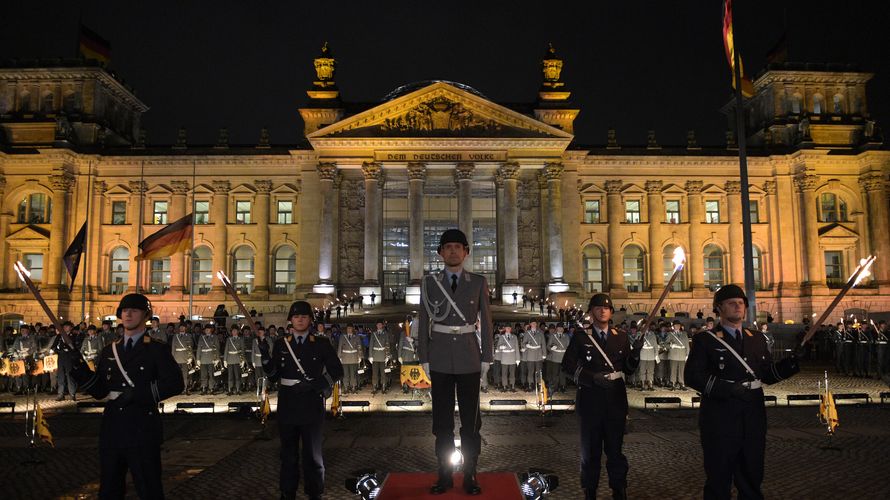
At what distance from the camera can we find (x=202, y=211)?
5250 cm

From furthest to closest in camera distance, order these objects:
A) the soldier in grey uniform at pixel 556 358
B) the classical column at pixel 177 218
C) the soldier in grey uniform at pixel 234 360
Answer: the classical column at pixel 177 218, the soldier in grey uniform at pixel 556 358, the soldier in grey uniform at pixel 234 360

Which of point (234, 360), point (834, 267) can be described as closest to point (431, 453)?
point (234, 360)

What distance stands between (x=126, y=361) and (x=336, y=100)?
151 ft

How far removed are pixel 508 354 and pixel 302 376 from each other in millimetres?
13563

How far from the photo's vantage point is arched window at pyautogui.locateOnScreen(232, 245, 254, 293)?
52.1 meters

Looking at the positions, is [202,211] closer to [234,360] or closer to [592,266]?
[592,266]

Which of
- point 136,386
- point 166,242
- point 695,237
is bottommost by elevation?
point 136,386

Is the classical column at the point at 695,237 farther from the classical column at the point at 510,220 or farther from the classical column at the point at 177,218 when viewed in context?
the classical column at the point at 177,218

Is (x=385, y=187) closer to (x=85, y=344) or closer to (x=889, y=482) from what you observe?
(x=85, y=344)

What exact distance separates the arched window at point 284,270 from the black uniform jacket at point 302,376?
147 feet

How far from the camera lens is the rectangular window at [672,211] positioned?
53156 millimetres

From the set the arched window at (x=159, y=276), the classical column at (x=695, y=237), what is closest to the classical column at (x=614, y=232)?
the classical column at (x=695, y=237)

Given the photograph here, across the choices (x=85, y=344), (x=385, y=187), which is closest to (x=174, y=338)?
(x=85, y=344)

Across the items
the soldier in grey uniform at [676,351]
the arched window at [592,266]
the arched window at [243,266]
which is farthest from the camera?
the arched window at [592,266]
